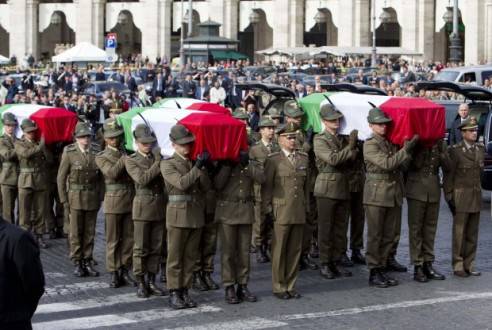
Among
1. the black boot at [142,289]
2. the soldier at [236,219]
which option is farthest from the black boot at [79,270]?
the soldier at [236,219]

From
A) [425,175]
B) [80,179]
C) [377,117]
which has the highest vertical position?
[377,117]

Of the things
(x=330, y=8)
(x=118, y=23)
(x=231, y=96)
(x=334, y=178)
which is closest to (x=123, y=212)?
(x=334, y=178)

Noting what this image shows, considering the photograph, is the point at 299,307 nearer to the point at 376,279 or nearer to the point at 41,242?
the point at 376,279

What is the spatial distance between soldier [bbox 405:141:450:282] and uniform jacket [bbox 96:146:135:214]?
9.79ft

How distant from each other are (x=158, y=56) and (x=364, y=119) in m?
50.0

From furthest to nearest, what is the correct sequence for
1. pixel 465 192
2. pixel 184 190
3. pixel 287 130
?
1. pixel 465 192
2. pixel 287 130
3. pixel 184 190

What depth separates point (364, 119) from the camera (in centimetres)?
1405

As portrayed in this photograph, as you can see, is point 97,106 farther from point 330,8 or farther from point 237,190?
point 330,8

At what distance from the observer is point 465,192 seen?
14.2 metres

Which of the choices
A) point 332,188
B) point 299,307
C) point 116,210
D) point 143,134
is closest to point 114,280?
point 116,210

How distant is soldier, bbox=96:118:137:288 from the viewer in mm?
13766

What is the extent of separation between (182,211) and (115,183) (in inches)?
56.5

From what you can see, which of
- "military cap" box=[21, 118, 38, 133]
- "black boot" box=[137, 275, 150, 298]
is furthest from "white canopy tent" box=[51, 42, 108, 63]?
"black boot" box=[137, 275, 150, 298]

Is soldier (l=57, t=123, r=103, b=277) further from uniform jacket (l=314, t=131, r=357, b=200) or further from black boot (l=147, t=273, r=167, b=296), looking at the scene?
uniform jacket (l=314, t=131, r=357, b=200)
